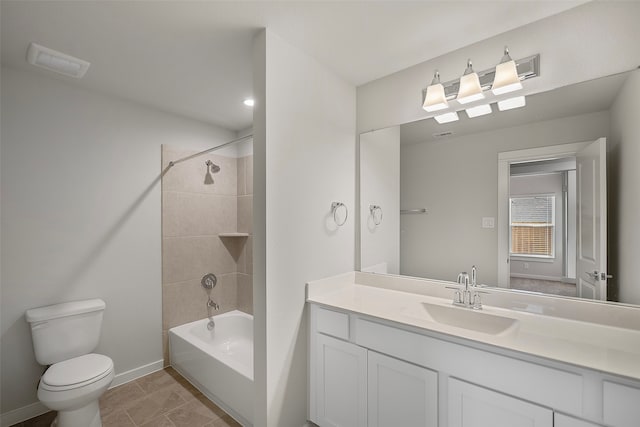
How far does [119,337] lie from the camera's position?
2543 mm

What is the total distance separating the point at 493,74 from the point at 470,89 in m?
0.15

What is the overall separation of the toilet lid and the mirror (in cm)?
194

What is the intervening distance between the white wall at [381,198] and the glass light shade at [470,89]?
521 mm

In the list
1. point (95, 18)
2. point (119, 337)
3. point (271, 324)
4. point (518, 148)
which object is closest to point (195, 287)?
point (119, 337)

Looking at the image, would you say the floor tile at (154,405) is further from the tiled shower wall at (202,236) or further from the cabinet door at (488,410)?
the cabinet door at (488,410)

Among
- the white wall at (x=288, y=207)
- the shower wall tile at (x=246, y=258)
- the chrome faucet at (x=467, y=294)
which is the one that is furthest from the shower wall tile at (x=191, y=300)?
the chrome faucet at (x=467, y=294)

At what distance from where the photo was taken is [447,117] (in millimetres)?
1939

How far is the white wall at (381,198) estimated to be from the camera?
221 cm

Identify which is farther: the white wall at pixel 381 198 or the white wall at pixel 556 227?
the white wall at pixel 381 198

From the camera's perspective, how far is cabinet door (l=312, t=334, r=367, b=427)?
1.65 m

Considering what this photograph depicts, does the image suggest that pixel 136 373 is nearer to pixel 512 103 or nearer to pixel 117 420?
pixel 117 420

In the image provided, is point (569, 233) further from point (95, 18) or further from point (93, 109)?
point (93, 109)

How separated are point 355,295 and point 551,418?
117 cm

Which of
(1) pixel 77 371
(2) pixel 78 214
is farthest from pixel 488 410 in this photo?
(2) pixel 78 214
